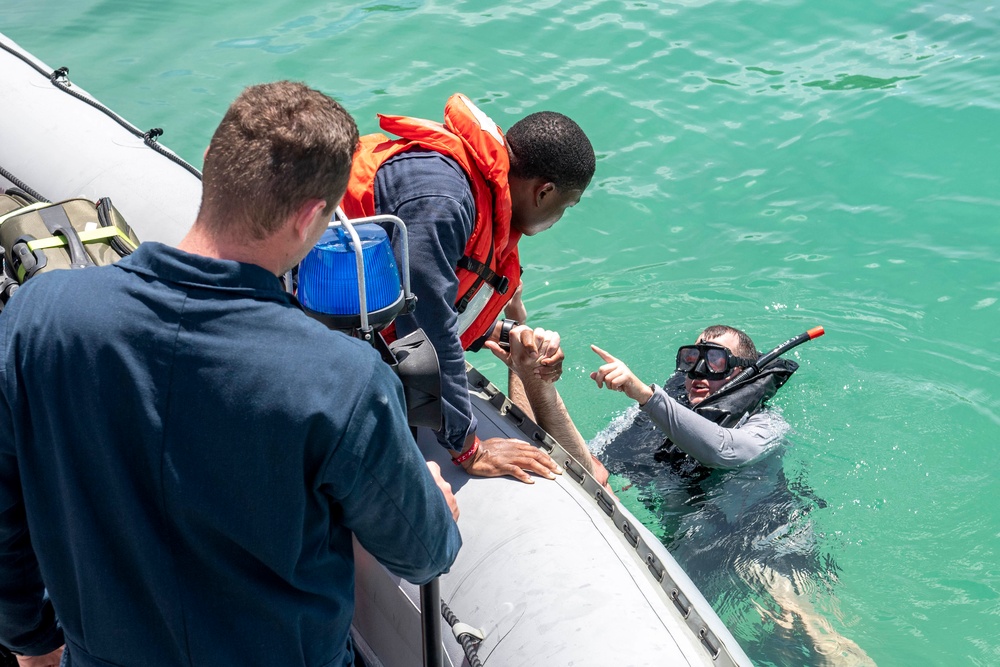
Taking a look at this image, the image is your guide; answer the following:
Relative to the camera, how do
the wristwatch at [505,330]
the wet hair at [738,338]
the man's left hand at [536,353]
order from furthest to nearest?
the wet hair at [738,338] → the wristwatch at [505,330] → the man's left hand at [536,353]

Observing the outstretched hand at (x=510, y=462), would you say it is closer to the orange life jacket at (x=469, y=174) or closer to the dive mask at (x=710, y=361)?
the orange life jacket at (x=469, y=174)

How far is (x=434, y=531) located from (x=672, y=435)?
7.03 ft

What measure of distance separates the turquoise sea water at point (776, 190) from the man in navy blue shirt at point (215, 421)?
246 centimetres

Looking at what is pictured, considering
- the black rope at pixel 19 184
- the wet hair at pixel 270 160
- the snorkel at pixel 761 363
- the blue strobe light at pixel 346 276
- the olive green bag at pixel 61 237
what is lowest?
the snorkel at pixel 761 363

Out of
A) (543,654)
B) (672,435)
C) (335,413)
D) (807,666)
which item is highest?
(335,413)

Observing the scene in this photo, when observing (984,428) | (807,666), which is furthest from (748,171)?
(807,666)

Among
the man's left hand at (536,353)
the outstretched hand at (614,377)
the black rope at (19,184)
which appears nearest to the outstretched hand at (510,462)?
the man's left hand at (536,353)

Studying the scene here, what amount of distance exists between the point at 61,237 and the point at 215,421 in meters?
1.74

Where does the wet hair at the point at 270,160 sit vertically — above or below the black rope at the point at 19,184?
above

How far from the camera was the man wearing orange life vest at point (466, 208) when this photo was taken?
2414 mm

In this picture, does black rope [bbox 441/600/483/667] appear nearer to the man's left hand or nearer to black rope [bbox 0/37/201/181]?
the man's left hand

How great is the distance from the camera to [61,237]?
271cm

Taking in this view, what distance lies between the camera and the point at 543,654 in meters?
2.15

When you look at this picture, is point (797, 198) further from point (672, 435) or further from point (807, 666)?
point (807, 666)
